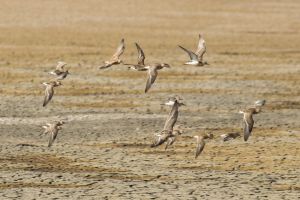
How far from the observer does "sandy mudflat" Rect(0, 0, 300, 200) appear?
15.1 meters

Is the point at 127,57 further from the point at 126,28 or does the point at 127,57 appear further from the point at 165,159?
the point at 165,159

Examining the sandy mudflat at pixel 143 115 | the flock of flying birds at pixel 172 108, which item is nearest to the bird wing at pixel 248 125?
the flock of flying birds at pixel 172 108

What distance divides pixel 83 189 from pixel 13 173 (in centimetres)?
179

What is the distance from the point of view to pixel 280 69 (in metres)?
32.8

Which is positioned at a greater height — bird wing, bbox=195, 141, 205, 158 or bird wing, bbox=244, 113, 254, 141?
bird wing, bbox=244, 113, 254, 141

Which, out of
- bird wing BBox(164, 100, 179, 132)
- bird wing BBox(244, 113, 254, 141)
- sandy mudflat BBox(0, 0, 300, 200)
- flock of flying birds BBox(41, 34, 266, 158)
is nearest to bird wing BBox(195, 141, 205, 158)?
flock of flying birds BBox(41, 34, 266, 158)

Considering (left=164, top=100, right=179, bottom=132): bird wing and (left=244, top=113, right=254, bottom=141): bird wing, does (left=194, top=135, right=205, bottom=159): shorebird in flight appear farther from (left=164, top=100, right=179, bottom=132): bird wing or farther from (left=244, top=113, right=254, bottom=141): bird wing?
(left=244, top=113, right=254, bottom=141): bird wing

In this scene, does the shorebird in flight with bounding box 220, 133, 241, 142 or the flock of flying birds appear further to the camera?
the shorebird in flight with bounding box 220, 133, 241, 142

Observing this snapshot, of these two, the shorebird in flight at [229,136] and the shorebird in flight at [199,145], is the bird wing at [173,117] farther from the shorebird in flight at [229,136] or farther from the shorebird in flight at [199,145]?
the shorebird in flight at [229,136]

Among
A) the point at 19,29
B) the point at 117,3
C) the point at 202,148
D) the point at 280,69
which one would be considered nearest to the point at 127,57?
the point at 280,69

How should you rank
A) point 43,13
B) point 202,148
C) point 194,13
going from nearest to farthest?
point 202,148
point 43,13
point 194,13

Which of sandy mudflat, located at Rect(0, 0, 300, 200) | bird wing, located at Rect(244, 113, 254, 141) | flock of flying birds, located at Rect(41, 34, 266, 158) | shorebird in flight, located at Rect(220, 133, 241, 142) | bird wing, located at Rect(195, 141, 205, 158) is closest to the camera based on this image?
sandy mudflat, located at Rect(0, 0, 300, 200)

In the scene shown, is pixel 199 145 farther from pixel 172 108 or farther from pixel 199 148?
pixel 172 108

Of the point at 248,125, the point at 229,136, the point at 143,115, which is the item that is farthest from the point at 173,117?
the point at 143,115
